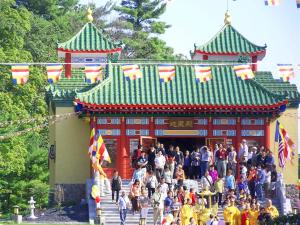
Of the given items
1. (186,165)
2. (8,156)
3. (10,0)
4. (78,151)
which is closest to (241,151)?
(186,165)

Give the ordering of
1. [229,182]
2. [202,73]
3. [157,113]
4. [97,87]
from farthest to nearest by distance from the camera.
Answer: [157,113] → [97,87] → [202,73] → [229,182]

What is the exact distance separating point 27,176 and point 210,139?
519 inches

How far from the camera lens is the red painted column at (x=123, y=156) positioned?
6172 centimetres

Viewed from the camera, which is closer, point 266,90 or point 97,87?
point 97,87

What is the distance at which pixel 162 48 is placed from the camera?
99688 mm

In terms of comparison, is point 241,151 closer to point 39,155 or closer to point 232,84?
point 232,84

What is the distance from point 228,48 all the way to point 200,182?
1139 centimetres

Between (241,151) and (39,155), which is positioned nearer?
(241,151)

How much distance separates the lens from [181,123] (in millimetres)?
62844

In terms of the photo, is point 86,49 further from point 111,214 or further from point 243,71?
point 111,214

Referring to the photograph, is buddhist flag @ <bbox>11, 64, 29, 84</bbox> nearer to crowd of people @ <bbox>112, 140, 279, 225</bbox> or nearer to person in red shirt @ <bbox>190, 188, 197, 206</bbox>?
crowd of people @ <bbox>112, 140, 279, 225</bbox>

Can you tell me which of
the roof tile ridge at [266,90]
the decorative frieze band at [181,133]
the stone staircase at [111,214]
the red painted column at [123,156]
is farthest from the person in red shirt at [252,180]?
the red painted column at [123,156]

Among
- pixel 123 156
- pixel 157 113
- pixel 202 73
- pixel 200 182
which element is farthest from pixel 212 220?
pixel 157 113

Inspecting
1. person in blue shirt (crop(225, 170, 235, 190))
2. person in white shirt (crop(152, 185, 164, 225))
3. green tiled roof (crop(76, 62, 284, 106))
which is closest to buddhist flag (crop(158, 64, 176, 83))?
green tiled roof (crop(76, 62, 284, 106))
